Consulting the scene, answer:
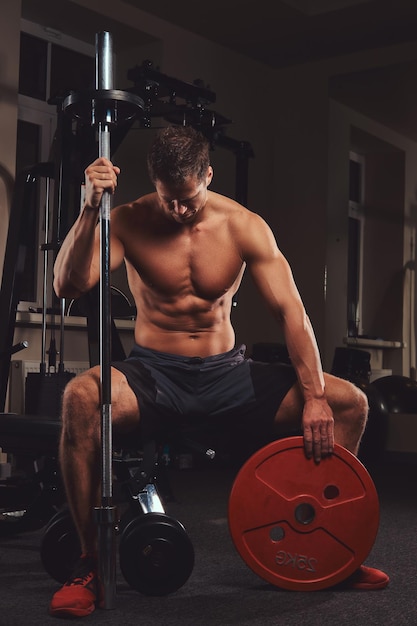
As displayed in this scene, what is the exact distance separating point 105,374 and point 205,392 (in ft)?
1.10

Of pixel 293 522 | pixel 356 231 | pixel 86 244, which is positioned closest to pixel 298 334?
pixel 293 522

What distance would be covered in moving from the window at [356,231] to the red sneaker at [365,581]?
528 centimetres

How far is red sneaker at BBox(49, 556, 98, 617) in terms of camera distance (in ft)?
6.16

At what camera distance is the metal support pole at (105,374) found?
187 cm

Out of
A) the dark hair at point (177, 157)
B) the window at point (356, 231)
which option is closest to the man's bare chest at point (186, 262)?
the dark hair at point (177, 157)

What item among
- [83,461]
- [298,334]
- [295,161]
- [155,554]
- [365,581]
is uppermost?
[295,161]

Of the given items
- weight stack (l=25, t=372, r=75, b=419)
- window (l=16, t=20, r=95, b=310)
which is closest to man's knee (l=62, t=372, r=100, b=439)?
weight stack (l=25, t=372, r=75, b=419)

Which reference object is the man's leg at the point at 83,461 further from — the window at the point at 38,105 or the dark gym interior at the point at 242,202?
the window at the point at 38,105

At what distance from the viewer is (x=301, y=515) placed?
82.8 inches

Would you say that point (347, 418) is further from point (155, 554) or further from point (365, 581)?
point (155, 554)

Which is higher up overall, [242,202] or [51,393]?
[242,202]

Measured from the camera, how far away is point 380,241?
752 cm

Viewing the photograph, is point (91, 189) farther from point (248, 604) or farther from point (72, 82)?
point (72, 82)

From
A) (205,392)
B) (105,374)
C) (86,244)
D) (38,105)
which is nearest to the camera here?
(105,374)
